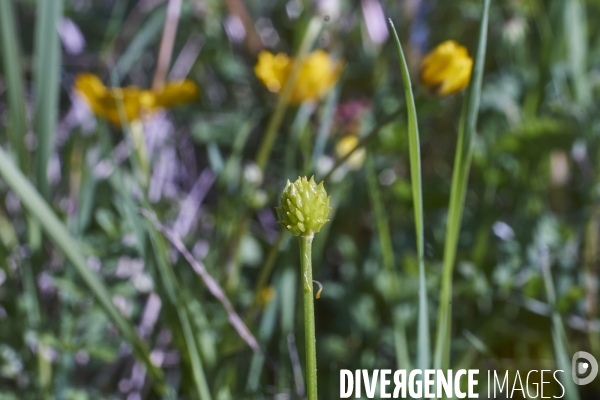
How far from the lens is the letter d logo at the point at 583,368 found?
96 centimetres

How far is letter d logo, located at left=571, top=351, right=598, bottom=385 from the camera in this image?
0.96m

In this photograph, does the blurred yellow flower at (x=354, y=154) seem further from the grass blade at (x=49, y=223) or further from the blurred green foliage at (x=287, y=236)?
the grass blade at (x=49, y=223)

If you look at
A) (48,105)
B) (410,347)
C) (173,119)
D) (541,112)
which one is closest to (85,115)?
(173,119)

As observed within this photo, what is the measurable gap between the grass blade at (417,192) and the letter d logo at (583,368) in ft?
1.48

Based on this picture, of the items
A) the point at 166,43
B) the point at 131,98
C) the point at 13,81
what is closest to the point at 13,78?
the point at 13,81

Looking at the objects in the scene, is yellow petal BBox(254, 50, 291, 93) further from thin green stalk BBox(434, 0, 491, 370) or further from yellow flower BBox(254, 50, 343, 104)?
thin green stalk BBox(434, 0, 491, 370)

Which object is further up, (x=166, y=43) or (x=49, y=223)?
(x=166, y=43)

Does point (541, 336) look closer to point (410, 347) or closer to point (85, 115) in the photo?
point (410, 347)

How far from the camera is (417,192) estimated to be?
0.60m

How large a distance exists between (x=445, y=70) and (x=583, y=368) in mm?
553

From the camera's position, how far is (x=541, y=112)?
128 centimetres

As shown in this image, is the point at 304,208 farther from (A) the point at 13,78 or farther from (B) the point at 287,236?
(A) the point at 13,78

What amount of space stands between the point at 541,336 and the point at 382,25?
885 millimetres

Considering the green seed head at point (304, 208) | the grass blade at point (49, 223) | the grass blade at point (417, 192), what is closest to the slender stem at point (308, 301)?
the green seed head at point (304, 208)
